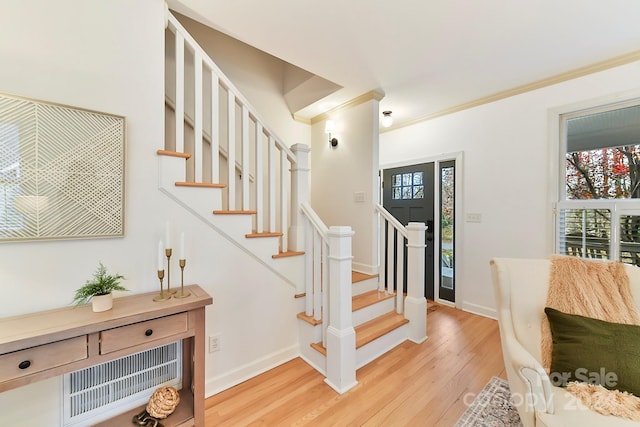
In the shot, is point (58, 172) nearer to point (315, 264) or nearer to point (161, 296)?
point (161, 296)

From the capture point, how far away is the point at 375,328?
225 centimetres

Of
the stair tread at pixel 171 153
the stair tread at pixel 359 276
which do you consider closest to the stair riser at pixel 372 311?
the stair tread at pixel 359 276

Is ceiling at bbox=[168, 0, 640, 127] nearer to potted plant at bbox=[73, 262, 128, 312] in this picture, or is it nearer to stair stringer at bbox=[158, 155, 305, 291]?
stair stringer at bbox=[158, 155, 305, 291]

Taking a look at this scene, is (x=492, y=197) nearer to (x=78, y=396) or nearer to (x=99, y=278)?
(x=99, y=278)

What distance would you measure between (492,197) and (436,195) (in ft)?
2.05

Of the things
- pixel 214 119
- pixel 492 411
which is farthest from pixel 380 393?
pixel 214 119

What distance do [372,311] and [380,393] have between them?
73 centimetres

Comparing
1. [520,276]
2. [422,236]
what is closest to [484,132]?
[422,236]

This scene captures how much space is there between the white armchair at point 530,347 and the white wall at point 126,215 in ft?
4.99

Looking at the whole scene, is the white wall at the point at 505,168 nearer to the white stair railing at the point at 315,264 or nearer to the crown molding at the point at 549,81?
the crown molding at the point at 549,81

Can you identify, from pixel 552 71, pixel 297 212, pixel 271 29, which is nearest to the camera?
pixel 271 29

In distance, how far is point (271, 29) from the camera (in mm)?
1917

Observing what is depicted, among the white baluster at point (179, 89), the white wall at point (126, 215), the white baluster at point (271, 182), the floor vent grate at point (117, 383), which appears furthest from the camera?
the white baluster at point (271, 182)

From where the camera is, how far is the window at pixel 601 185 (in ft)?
7.23
